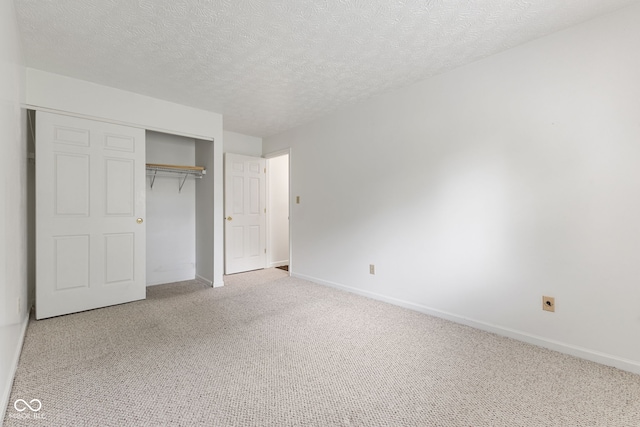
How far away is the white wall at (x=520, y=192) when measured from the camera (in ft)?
6.34

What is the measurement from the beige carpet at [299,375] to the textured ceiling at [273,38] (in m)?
2.33

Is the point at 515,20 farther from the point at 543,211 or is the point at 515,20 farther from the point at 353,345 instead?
the point at 353,345

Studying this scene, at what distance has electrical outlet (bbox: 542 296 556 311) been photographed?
2184 millimetres

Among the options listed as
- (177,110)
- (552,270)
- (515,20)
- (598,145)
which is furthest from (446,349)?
(177,110)

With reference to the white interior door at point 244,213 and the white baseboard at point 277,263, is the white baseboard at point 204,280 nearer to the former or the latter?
the white interior door at point 244,213

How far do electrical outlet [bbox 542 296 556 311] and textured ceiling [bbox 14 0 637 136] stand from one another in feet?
6.56

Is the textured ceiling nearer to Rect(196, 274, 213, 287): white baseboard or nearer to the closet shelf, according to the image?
the closet shelf

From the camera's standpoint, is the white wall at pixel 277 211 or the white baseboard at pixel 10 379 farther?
the white wall at pixel 277 211

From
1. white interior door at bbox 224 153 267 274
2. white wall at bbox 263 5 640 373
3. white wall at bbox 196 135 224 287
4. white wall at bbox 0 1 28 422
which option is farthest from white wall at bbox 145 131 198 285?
white wall at bbox 263 5 640 373

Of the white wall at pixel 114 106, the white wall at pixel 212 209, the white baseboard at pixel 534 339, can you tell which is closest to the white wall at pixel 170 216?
the white wall at pixel 212 209

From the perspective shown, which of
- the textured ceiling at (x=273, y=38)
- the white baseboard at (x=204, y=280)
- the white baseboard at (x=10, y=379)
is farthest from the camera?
the white baseboard at (x=204, y=280)

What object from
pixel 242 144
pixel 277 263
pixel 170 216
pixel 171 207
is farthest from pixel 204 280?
pixel 242 144

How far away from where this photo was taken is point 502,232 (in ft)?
7.93

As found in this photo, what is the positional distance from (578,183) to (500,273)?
873 mm
